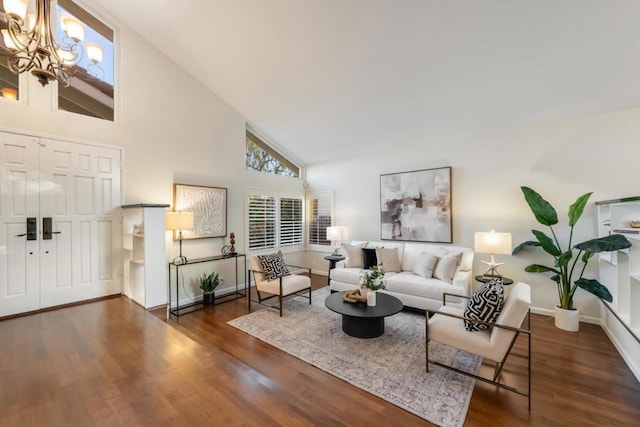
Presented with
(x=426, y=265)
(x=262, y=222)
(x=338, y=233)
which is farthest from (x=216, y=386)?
(x=262, y=222)

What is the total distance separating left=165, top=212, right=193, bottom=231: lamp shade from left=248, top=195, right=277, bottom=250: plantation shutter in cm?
158

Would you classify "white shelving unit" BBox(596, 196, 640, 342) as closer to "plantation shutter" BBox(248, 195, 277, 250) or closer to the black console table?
the black console table

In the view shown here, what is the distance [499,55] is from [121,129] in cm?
514

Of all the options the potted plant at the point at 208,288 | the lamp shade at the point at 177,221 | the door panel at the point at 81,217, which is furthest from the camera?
the potted plant at the point at 208,288

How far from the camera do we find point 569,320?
3.43 metres

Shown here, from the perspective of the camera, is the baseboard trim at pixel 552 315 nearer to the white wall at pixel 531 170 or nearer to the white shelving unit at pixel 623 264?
the white wall at pixel 531 170

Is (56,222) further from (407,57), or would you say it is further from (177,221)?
(407,57)

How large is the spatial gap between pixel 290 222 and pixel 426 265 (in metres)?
3.35

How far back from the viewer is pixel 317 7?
3.00 metres

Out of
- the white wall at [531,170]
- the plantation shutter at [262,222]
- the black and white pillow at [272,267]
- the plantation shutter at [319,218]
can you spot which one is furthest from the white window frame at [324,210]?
the black and white pillow at [272,267]

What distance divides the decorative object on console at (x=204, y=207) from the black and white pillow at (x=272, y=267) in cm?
118

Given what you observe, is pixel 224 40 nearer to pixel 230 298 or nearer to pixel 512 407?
pixel 230 298

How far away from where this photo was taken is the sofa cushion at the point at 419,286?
3.79m

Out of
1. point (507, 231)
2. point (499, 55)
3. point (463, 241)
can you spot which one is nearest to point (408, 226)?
point (463, 241)
